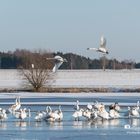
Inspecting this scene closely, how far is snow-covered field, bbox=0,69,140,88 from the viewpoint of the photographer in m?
67.8

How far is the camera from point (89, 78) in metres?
68.1

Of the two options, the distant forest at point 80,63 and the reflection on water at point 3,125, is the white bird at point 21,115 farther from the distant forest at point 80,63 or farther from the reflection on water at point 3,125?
the distant forest at point 80,63

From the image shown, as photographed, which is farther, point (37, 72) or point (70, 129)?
point (37, 72)

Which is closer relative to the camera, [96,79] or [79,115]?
[79,115]

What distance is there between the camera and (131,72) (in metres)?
69.4

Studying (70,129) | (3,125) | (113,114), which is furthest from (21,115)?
(70,129)

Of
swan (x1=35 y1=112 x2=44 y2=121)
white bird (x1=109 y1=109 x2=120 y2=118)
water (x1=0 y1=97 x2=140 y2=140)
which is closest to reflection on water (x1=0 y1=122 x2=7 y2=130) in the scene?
water (x1=0 y1=97 x2=140 y2=140)

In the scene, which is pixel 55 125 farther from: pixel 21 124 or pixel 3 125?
pixel 3 125

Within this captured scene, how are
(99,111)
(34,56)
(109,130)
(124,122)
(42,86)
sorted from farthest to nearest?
(34,56)
(42,86)
(99,111)
(124,122)
(109,130)

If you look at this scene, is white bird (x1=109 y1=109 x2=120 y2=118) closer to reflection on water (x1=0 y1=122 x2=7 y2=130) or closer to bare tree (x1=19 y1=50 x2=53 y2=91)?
reflection on water (x1=0 y1=122 x2=7 y2=130)

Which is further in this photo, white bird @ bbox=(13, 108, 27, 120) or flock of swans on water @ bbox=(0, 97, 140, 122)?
white bird @ bbox=(13, 108, 27, 120)

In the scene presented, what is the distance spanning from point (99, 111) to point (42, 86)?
35.4 meters

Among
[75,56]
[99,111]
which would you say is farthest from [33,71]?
[75,56]

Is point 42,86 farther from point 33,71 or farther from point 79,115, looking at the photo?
point 79,115
